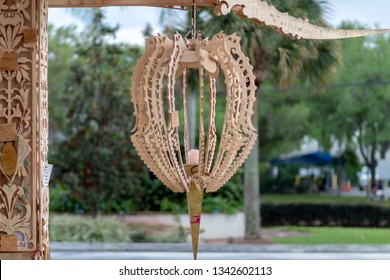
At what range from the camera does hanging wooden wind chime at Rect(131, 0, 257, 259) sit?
476 cm

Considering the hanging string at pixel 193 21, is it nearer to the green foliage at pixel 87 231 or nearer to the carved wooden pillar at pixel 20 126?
the carved wooden pillar at pixel 20 126

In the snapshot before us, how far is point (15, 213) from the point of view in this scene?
17.6 ft

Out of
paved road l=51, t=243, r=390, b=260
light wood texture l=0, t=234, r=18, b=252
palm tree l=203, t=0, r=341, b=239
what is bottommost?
paved road l=51, t=243, r=390, b=260

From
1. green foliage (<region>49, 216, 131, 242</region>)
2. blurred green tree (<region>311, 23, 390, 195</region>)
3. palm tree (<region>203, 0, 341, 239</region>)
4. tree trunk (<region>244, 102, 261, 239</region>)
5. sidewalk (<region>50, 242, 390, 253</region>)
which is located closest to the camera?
palm tree (<region>203, 0, 341, 239</region>)

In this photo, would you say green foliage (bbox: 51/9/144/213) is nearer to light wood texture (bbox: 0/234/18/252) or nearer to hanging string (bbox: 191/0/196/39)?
light wood texture (bbox: 0/234/18/252)

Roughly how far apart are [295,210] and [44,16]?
17.1 meters

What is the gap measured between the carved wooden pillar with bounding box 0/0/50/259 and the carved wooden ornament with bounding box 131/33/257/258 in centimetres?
85

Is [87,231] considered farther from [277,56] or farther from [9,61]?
[9,61]

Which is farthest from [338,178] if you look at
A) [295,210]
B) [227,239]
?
[227,239]

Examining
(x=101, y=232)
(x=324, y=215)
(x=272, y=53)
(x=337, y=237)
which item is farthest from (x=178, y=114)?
(x=324, y=215)

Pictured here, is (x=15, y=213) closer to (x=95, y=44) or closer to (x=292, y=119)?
(x=95, y=44)

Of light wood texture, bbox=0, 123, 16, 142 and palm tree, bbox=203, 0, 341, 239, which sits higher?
palm tree, bbox=203, 0, 341, 239

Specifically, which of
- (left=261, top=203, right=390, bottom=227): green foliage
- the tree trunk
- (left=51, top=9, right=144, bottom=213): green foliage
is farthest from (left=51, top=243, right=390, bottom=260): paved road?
(left=261, top=203, right=390, bottom=227): green foliage

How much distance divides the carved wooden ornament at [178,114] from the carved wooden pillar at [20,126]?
0.85 metres
